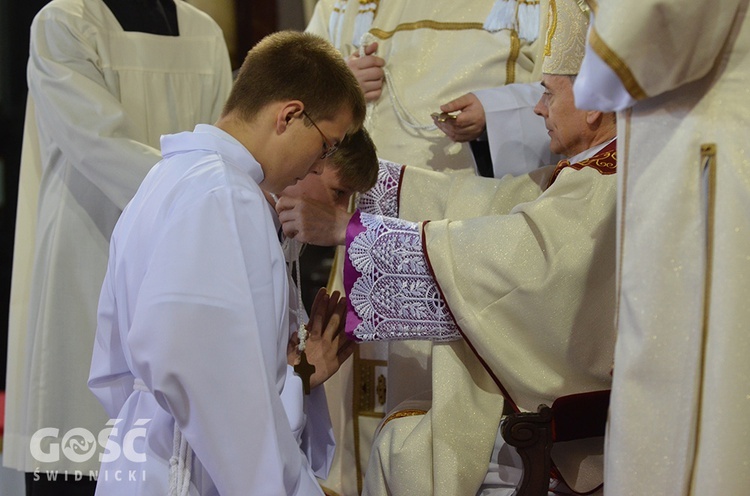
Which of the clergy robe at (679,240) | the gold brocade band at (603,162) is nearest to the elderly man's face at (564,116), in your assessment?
the gold brocade band at (603,162)

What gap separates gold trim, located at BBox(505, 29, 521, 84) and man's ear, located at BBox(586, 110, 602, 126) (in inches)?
27.0

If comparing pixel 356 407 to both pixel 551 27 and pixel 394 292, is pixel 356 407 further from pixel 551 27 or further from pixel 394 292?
pixel 551 27

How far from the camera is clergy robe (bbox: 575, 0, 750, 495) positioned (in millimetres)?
1919

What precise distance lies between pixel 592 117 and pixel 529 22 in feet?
2.44

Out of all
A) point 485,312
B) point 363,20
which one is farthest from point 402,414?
point 363,20

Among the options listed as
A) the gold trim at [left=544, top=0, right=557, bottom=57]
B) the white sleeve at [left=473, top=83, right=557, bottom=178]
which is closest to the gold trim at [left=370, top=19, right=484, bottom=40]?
the white sleeve at [left=473, top=83, right=557, bottom=178]

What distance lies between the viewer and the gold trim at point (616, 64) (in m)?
1.91

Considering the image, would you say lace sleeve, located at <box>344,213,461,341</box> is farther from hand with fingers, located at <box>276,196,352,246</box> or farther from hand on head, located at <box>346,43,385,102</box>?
hand on head, located at <box>346,43,385,102</box>

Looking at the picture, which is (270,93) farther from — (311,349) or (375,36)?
(375,36)

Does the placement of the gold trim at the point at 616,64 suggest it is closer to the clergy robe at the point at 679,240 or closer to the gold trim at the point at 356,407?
the clergy robe at the point at 679,240

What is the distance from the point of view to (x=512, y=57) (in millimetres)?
3637

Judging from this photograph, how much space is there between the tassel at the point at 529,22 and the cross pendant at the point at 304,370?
158 centimetres

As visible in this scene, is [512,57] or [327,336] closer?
[327,336]

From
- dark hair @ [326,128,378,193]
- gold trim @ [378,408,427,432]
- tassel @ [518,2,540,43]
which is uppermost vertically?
tassel @ [518,2,540,43]
